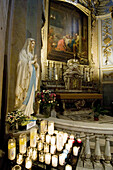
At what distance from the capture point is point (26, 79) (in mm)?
2566

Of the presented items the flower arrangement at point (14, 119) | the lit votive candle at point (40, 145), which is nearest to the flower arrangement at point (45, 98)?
the flower arrangement at point (14, 119)

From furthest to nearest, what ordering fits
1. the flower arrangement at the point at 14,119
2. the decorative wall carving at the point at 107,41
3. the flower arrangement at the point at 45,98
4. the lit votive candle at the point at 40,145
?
the decorative wall carving at the point at 107,41 < the flower arrangement at the point at 45,98 < the flower arrangement at the point at 14,119 < the lit votive candle at the point at 40,145

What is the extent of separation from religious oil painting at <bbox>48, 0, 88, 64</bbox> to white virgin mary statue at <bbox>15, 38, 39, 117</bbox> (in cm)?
479

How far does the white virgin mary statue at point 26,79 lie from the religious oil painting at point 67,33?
479 cm

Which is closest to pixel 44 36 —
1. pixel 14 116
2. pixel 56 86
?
pixel 56 86

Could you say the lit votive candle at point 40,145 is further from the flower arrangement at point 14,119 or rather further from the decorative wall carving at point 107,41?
the decorative wall carving at point 107,41

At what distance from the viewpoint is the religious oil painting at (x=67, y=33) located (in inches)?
303

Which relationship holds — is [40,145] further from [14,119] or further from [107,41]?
[107,41]

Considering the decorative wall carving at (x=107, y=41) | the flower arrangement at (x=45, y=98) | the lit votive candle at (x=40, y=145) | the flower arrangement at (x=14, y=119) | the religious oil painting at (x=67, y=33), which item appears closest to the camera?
the lit votive candle at (x=40, y=145)

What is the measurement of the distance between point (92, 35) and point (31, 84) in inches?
349

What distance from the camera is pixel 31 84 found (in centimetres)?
274

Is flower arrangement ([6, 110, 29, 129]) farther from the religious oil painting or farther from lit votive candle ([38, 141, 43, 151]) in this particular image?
the religious oil painting

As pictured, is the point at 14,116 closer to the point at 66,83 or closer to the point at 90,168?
the point at 90,168

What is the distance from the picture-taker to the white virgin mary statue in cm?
246
